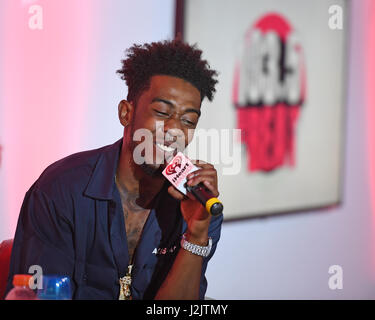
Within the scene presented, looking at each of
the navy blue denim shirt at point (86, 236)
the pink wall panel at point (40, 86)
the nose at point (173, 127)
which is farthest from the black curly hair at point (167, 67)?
the pink wall panel at point (40, 86)

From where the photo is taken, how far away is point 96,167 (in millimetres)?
1684

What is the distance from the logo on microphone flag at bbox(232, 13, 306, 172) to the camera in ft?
9.11

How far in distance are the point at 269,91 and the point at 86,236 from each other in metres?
1.60

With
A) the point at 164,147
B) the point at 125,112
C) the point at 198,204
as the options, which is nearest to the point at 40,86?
the point at 125,112

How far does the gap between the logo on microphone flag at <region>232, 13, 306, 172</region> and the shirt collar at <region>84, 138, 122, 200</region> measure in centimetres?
113

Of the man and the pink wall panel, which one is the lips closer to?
the man

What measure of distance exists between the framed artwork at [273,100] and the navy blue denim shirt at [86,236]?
935 millimetres

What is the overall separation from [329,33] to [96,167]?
2.08 m

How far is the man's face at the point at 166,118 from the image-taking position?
5.35ft

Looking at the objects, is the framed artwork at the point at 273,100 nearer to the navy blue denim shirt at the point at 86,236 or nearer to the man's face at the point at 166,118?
the man's face at the point at 166,118

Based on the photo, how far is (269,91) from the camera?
2.92 meters

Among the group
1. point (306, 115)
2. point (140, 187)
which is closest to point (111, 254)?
point (140, 187)

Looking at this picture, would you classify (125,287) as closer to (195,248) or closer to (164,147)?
(195,248)
